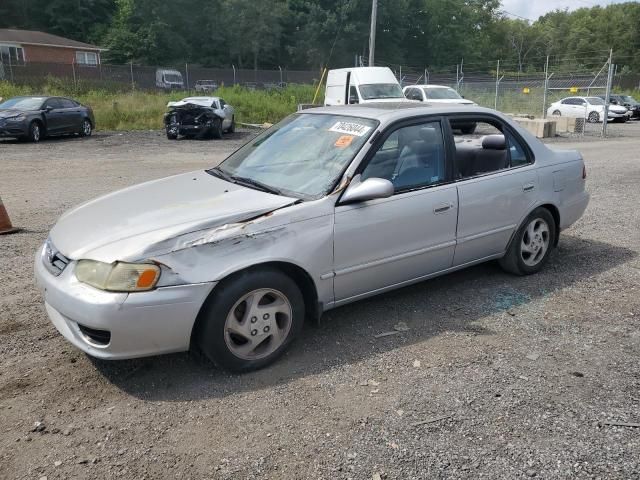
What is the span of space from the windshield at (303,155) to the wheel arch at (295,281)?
50cm

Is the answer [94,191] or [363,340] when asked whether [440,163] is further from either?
[94,191]

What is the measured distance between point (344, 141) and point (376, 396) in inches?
71.4

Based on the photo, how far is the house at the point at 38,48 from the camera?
147 ft

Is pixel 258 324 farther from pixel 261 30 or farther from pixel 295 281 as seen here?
pixel 261 30

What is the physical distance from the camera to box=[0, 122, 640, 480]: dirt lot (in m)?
2.74

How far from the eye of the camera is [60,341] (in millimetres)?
3898

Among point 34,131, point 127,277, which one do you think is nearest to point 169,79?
point 34,131

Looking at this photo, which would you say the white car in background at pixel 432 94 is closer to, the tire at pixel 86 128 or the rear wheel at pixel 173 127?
the rear wheel at pixel 173 127

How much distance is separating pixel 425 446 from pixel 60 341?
2540mm

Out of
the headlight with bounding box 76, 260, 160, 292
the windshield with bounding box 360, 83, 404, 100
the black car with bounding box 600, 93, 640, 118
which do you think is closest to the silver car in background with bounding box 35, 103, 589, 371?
the headlight with bounding box 76, 260, 160, 292

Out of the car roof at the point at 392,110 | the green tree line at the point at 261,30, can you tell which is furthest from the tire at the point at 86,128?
the green tree line at the point at 261,30

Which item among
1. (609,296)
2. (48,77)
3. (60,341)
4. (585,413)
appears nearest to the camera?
(585,413)

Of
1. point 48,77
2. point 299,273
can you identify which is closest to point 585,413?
point 299,273

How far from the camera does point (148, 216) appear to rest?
3555 millimetres
